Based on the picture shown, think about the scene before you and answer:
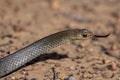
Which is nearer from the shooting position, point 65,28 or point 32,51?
point 32,51

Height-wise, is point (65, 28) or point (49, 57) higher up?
point (65, 28)

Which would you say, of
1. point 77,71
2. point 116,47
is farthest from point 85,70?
point 116,47

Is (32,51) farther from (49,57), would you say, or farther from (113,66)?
(113,66)

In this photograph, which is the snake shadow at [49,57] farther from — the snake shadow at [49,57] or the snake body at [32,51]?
the snake body at [32,51]

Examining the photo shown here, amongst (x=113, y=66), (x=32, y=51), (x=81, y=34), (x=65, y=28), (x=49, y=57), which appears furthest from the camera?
(x=65, y=28)

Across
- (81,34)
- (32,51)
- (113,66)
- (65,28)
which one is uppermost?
(65,28)

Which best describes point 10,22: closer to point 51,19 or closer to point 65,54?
point 51,19

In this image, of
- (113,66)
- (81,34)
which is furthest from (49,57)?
(113,66)

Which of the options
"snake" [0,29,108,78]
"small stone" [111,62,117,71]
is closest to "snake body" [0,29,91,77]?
"snake" [0,29,108,78]
